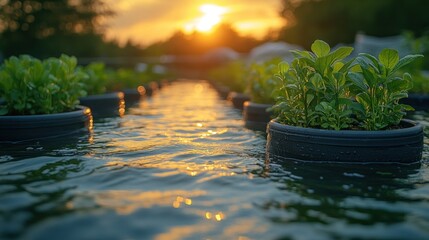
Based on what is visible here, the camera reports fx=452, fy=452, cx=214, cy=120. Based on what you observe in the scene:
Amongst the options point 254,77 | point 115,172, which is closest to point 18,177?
point 115,172

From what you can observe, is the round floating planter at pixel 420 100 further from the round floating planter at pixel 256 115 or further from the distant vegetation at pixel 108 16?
the distant vegetation at pixel 108 16

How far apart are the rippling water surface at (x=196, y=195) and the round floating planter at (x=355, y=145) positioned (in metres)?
0.15

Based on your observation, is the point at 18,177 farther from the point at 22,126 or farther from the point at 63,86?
the point at 63,86

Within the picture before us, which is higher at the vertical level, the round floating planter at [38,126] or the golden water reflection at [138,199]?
the round floating planter at [38,126]

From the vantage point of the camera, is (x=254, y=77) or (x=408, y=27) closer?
(x=254, y=77)

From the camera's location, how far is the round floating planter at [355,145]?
520 cm

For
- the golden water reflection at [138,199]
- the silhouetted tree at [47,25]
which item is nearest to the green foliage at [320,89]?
the golden water reflection at [138,199]

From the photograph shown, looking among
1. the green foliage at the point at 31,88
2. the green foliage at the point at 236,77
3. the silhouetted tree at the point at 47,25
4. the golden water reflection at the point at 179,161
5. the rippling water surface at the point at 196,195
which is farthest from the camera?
the silhouetted tree at the point at 47,25

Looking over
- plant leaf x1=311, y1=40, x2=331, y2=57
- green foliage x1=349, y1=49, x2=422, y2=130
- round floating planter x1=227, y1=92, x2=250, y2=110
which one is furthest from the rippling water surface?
round floating planter x1=227, y1=92, x2=250, y2=110

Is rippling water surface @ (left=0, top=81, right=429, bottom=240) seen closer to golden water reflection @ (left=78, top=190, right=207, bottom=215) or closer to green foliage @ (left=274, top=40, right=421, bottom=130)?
A: golden water reflection @ (left=78, top=190, right=207, bottom=215)

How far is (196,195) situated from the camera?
4059 millimetres

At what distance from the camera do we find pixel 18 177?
4.66 m

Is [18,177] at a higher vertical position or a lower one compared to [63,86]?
lower

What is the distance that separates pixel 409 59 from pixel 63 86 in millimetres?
5367
